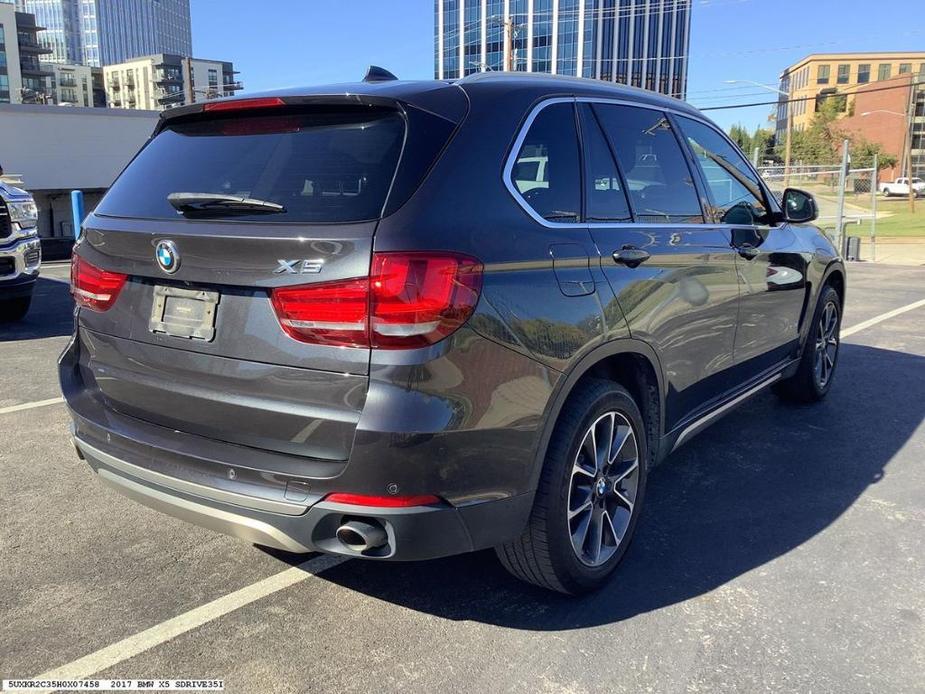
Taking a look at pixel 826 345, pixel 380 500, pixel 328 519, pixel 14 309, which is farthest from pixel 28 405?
pixel 826 345

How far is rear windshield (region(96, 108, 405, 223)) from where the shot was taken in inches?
94.0

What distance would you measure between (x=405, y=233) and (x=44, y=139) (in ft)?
77.0

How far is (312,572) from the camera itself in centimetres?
318

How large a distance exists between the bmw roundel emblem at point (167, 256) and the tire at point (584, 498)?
1.35 m

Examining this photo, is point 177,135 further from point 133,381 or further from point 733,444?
point 733,444

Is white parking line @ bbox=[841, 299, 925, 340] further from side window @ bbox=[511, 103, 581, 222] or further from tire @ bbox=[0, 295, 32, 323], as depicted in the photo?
tire @ bbox=[0, 295, 32, 323]

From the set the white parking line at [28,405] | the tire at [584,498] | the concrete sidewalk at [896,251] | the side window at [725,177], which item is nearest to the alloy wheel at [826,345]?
the side window at [725,177]

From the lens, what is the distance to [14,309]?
27.5ft

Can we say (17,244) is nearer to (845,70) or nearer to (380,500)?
(380,500)

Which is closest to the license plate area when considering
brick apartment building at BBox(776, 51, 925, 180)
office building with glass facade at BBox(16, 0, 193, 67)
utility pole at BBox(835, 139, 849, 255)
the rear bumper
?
the rear bumper

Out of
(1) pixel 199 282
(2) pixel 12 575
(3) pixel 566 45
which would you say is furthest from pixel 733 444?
(3) pixel 566 45

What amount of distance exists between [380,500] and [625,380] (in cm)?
134

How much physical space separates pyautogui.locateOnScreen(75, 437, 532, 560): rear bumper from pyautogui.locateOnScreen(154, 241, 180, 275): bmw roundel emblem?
0.67 m

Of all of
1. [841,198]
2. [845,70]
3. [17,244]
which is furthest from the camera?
[845,70]
